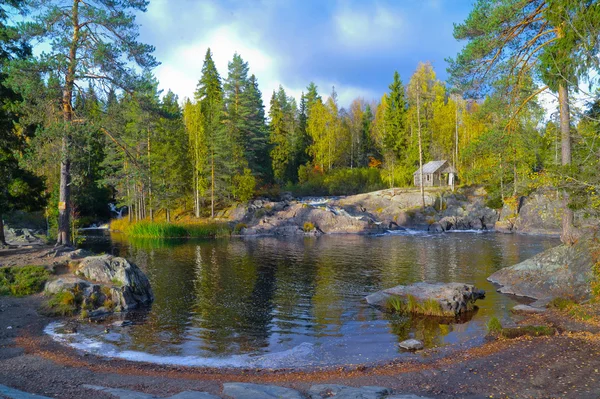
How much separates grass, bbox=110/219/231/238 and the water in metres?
8.68

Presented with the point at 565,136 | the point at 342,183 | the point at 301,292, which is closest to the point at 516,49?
the point at 565,136

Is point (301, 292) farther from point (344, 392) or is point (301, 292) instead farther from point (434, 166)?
point (434, 166)

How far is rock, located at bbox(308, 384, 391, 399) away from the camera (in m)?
7.29

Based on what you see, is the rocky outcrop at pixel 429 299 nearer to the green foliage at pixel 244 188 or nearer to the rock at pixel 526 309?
the rock at pixel 526 309

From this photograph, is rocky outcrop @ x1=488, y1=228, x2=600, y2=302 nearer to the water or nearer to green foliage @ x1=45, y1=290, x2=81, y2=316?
the water

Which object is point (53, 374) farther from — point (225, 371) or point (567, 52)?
point (567, 52)

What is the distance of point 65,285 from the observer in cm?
1484

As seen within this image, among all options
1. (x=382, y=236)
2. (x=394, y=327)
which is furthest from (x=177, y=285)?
(x=382, y=236)

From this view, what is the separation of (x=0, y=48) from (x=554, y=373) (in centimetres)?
2337

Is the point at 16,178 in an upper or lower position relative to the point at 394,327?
upper

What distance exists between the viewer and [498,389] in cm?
769

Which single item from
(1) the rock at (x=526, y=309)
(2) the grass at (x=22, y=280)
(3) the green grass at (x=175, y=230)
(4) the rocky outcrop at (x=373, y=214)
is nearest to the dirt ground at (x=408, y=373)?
(1) the rock at (x=526, y=309)

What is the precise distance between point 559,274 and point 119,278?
16363mm

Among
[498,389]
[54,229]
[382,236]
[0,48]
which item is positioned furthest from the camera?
[382,236]
